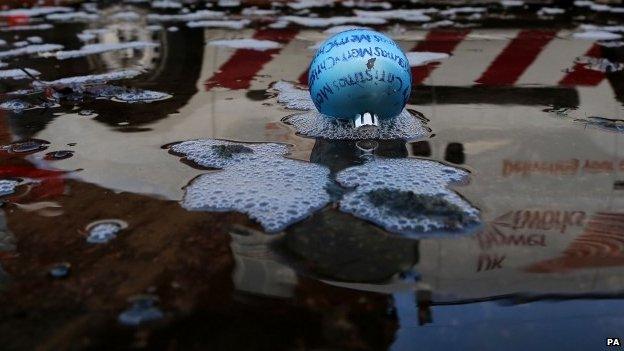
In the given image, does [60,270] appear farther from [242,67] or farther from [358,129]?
[242,67]

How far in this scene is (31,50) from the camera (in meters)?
4.79

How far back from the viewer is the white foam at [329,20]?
6.02 metres

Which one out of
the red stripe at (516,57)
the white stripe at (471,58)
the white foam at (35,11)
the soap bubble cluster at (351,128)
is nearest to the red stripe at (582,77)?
the red stripe at (516,57)

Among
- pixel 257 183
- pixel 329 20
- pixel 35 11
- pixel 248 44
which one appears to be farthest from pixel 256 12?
pixel 257 183

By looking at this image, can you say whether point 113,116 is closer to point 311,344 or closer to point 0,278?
point 0,278

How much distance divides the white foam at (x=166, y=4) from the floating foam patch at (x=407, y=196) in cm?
576

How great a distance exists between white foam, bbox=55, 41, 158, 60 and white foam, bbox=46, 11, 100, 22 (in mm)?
1694

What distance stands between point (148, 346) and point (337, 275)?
0.56 meters

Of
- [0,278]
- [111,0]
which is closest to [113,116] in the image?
[0,278]

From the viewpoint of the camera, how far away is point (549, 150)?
2.53m

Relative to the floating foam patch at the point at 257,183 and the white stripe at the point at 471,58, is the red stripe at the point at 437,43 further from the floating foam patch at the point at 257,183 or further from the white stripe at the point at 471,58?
the floating foam patch at the point at 257,183

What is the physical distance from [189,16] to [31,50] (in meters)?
2.15

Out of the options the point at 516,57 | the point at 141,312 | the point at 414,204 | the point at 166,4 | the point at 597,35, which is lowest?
the point at 141,312

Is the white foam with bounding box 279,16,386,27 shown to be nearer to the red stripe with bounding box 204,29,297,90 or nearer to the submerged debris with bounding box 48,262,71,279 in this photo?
the red stripe with bounding box 204,29,297,90
